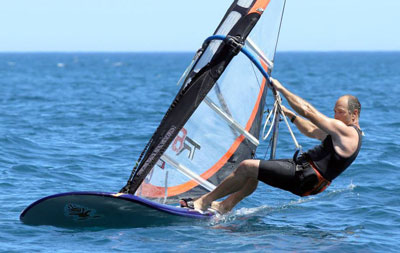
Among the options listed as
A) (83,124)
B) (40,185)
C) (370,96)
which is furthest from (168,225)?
(370,96)

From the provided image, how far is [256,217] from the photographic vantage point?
7789 millimetres

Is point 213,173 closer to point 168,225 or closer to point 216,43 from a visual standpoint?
point 168,225

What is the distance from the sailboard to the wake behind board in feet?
0.03

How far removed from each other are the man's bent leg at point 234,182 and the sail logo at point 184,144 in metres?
0.60

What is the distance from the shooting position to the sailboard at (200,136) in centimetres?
688

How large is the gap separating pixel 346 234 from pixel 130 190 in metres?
2.51

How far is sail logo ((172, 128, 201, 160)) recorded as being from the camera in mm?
7430

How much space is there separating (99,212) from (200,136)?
5.27 ft

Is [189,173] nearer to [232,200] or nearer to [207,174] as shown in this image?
[207,174]

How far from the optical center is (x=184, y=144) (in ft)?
24.7

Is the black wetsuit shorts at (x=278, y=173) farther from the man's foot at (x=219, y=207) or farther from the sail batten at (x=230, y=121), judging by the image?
the sail batten at (x=230, y=121)

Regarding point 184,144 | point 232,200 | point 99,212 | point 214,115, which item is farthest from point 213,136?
point 99,212

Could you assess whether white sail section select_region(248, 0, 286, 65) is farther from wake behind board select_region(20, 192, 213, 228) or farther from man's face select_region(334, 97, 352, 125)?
wake behind board select_region(20, 192, 213, 228)

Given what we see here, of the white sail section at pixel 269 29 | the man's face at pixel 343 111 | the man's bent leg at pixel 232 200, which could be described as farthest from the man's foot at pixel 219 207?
the white sail section at pixel 269 29
